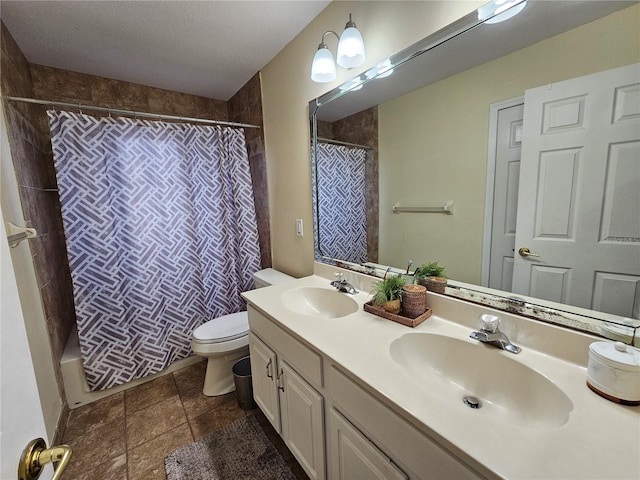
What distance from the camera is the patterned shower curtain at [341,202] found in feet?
4.86

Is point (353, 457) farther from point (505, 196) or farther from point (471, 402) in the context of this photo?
point (505, 196)

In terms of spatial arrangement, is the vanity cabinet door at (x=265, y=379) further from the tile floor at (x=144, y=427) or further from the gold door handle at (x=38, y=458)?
the gold door handle at (x=38, y=458)

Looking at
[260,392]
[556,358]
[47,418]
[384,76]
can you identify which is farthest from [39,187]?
[556,358]

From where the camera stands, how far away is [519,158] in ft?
2.89

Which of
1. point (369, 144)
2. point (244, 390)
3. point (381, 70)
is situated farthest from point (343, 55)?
point (244, 390)

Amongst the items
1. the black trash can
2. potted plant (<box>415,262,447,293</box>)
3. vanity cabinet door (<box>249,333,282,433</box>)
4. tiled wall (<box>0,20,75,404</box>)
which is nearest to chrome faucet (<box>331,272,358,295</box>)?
potted plant (<box>415,262,447,293</box>)

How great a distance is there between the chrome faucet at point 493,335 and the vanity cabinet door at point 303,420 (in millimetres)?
586

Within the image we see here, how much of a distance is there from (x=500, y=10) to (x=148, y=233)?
2189 millimetres

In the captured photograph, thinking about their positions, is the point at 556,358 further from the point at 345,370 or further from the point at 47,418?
the point at 47,418

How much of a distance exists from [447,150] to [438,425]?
944 millimetres

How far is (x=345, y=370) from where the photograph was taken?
780 mm

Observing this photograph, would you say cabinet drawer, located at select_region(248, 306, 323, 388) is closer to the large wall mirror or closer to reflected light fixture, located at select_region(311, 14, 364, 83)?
the large wall mirror

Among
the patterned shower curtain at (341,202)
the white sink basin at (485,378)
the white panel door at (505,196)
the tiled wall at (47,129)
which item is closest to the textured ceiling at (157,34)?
the tiled wall at (47,129)

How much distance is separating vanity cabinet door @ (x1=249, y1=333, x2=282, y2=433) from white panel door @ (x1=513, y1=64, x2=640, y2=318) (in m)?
1.08
